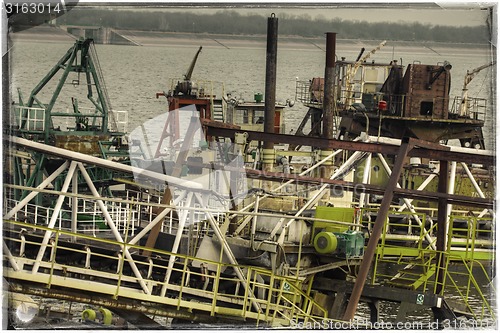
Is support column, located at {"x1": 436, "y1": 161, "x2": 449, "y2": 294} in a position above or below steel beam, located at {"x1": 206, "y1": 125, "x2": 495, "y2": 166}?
below

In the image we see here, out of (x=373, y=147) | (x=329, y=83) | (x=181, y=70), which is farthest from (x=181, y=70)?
(x=373, y=147)

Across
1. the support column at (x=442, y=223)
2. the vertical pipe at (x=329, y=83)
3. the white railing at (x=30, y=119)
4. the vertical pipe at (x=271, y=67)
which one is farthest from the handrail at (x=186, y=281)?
the vertical pipe at (x=329, y=83)

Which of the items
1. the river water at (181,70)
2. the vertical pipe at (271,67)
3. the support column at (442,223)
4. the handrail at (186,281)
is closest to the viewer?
the handrail at (186,281)

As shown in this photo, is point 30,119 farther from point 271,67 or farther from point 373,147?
point 373,147

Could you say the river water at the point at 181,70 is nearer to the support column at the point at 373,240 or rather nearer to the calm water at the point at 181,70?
the calm water at the point at 181,70

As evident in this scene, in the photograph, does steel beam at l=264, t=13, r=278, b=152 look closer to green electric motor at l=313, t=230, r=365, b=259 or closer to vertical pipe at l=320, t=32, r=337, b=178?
vertical pipe at l=320, t=32, r=337, b=178

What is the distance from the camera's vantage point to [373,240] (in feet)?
68.9

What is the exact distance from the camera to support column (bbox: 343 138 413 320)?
68.2ft

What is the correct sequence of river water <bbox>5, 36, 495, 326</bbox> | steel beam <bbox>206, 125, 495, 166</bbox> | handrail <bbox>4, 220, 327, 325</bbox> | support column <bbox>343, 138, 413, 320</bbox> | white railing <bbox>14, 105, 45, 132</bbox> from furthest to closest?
river water <bbox>5, 36, 495, 326</bbox>, white railing <bbox>14, 105, 45, 132</bbox>, steel beam <bbox>206, 125, 495, 166</bbox>, support column <bbox>343, 138, 413, 320</bbox>, handrail <bbox>4, 220, 327, 325</bbox>

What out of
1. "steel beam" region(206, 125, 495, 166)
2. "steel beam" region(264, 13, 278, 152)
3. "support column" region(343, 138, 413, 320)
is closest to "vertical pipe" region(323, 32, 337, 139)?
"steel beam" region(264, 13, 278, 152)

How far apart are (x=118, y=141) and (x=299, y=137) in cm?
1418

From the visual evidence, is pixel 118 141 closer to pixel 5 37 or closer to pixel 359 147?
pixel 359 147

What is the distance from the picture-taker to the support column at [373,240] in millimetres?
20797

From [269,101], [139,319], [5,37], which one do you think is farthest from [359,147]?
[269,101]
